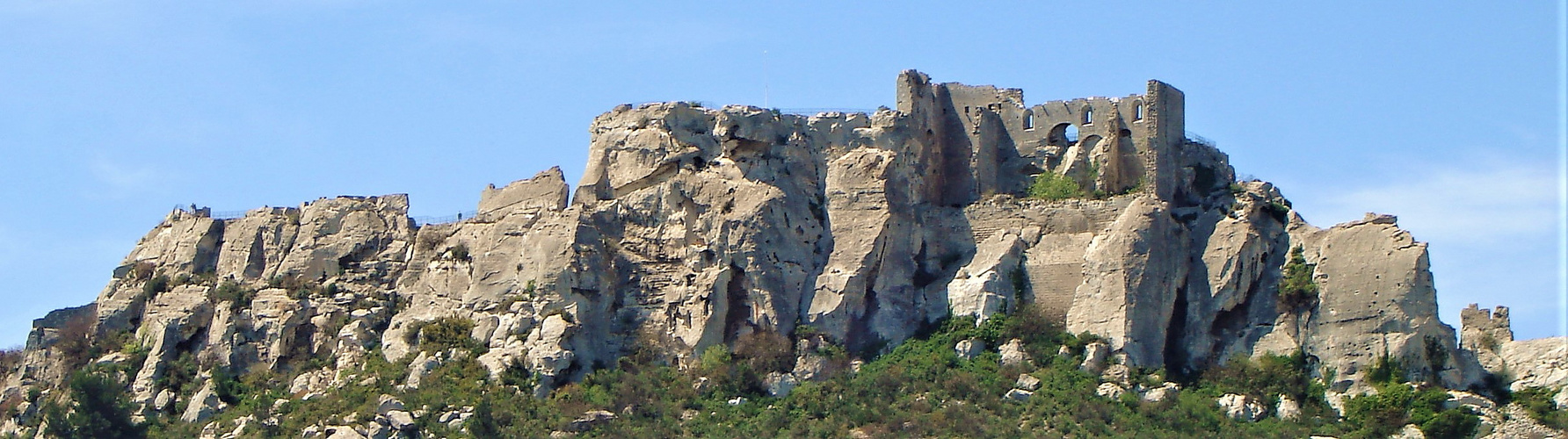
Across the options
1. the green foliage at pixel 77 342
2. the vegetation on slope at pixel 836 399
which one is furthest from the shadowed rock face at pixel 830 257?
the vegetation on slope at pixel 836 399

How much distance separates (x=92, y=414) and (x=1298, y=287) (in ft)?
93.2

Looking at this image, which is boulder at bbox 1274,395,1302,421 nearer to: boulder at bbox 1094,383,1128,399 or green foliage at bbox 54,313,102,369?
boulder at bbox 1094,383,1128,399

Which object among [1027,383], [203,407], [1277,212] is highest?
[1277,212]

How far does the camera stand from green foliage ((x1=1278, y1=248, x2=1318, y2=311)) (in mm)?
85875

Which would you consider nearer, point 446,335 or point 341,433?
point 341,433

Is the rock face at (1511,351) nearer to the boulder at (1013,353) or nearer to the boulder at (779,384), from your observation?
the boulder at (1013,353)

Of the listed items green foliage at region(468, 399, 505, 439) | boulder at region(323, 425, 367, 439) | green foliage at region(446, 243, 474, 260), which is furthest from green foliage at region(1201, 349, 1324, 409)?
boulder at region(323, 425, 367, 439)

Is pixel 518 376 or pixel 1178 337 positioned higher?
pixel 1178 337

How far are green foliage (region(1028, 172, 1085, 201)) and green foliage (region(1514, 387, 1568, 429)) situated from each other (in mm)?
11834

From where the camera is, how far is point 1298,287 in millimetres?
85938

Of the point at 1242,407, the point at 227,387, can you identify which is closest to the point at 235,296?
the point at 227,387

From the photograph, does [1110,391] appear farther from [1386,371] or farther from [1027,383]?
[1386,371]

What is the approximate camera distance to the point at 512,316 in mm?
86125

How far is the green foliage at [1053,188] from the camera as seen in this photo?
89.1 meters
